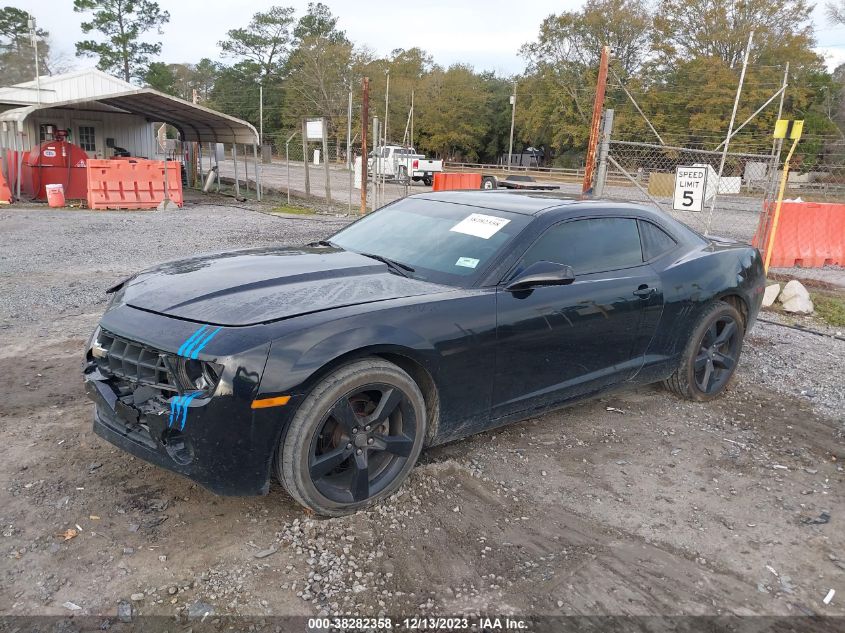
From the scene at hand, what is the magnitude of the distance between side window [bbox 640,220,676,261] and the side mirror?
46.8 inches

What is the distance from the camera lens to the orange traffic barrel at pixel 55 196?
17.8m

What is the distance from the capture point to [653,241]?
15.2 ft

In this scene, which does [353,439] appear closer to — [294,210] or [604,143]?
[604,143]

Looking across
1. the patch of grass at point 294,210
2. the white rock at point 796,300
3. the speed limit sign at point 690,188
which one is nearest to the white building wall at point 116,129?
the patch of grass at point 294,210

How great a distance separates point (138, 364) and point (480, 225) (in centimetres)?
214

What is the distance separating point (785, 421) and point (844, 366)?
6.01 feet

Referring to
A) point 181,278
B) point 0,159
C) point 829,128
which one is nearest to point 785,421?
point 181,278

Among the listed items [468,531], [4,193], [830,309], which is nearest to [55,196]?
[4,193]

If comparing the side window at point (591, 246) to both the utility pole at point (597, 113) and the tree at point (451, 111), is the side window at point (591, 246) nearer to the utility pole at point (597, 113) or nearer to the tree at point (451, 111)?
the utility pole at point (597, 113)

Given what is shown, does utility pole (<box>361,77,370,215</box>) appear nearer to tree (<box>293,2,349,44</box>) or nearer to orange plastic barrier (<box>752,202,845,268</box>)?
orange plastic barrier (<box>752,202,845,268</box>)

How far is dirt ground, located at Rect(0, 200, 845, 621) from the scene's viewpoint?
2693mm

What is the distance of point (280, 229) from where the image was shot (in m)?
14.3

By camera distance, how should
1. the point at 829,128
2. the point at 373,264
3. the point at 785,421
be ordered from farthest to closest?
the point at 829,128
the point at 785,421
the point at 373,264

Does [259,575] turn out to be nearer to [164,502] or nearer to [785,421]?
[164,502]
